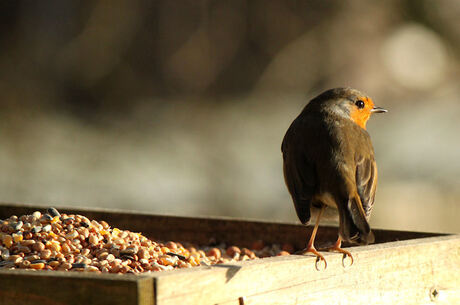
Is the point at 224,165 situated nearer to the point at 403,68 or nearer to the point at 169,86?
the point at 169,86

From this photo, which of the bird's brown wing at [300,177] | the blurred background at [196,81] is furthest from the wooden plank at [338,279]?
the blurred background at [196,81]

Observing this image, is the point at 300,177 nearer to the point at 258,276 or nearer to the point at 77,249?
the point at 258,276

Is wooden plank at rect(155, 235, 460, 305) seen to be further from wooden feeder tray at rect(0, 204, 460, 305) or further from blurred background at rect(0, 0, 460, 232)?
blurred background at rect(0, 0, 460, 232)

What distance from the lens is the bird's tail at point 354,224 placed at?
2.98 metres

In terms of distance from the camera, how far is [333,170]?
3193mm

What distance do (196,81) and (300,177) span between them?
485 centimetres

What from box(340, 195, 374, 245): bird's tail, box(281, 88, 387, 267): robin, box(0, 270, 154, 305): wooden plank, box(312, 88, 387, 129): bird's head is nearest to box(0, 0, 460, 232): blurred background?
box(312, 88, 387, 129): bird's head

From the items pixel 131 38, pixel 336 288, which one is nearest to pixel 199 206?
pixel 131 38

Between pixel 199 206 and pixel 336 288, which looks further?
pixel 199 206

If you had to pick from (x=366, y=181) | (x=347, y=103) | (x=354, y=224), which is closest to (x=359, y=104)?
(x=347, y=103)

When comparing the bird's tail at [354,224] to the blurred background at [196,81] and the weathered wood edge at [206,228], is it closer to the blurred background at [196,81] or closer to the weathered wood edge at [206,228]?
the weathered wood edge at [206,228]

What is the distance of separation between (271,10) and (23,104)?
250 centimetres

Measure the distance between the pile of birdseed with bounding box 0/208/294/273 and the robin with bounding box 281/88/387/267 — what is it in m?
0.49

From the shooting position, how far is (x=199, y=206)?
7.52 m
